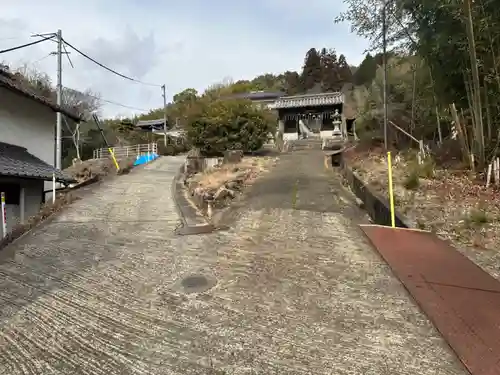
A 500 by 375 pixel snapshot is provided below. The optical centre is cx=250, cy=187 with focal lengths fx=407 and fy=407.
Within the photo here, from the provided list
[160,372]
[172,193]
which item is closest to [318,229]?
[160,372]

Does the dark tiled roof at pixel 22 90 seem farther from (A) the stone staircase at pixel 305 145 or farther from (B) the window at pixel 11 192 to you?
(A) the stone staircase at pixel 305 145

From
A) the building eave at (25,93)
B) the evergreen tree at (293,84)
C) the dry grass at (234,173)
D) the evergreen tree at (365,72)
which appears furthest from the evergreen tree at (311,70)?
the building eave at (25,93)

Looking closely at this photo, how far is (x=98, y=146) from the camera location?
34156mm

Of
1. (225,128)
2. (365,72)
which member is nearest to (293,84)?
(365,72)

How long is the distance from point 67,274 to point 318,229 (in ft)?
12.8

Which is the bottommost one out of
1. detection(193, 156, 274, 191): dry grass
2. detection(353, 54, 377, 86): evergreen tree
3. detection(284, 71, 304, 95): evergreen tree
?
detection(193, 156, 274, 191): dry grass

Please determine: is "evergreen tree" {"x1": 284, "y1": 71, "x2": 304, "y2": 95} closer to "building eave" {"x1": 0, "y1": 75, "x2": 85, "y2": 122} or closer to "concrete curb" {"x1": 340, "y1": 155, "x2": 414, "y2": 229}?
"building eave" {"x1": 0, "y1": 75, "x2": 85, "y2": 122}

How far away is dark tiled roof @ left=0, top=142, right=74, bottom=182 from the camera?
8.74 m

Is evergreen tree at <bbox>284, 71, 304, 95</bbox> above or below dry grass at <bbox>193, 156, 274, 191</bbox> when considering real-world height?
above

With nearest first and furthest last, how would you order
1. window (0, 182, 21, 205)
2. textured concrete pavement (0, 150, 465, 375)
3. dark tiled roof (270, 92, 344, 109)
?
textured concrete pavement (0, 150, 465, 375)
window (0, 182, 21, 205)
dark tiled roof (270, 92, 344, 109)

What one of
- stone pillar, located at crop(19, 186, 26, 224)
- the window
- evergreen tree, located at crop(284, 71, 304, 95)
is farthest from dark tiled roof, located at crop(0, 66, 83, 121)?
evergreen tree, located at crop(284, 71, 304, 95)

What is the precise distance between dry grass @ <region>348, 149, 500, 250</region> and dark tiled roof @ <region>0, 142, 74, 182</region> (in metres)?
7.79

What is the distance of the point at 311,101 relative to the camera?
1188 inches

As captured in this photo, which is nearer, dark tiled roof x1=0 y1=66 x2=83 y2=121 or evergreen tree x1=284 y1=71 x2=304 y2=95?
dark tiled roof x1=0 y1=66 x2=83 y2=121
